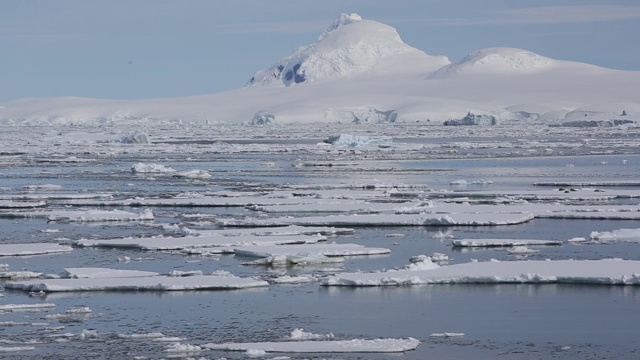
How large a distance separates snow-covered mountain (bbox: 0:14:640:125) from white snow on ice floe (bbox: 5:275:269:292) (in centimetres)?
7020

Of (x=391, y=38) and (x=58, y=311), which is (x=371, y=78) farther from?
(x=58, y=311)

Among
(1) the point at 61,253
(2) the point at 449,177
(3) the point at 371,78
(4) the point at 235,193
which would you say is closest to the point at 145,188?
(4) the point at 235,193

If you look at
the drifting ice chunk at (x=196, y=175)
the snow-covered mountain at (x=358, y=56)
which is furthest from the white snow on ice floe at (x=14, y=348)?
the snow-covered mountain at (x=358, y=56)

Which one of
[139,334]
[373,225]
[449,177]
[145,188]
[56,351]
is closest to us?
[56,351]

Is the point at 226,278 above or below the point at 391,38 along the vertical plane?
below

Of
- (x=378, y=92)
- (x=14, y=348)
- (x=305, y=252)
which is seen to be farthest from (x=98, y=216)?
(x=378, y=92)

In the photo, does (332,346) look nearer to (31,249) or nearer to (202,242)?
(202,242)

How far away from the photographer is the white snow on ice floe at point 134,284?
10156 millimetres

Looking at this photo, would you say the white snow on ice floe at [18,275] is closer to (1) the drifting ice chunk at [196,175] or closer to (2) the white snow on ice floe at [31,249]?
(2) the white snow on ice floe at [31,249]

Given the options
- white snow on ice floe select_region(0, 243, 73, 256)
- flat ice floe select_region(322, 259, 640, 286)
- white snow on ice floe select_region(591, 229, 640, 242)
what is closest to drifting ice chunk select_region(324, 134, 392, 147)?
white snow on ice floe select_region(591, 229, 640, 242)

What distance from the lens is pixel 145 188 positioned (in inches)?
847

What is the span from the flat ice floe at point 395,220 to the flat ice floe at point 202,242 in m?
1.54

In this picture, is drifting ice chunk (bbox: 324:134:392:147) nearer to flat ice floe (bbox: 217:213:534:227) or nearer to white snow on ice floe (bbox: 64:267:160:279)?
flat ice floe (bbox: 217:213:534:227)

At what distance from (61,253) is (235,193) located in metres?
7.39
